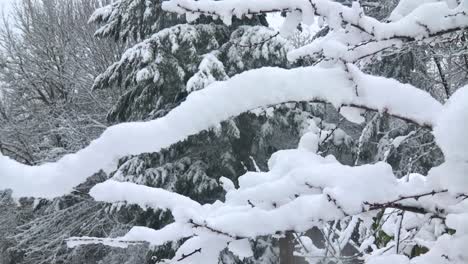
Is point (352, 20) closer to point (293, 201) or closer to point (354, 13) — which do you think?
point (354, 13)

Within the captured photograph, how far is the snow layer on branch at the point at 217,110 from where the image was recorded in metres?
1.01

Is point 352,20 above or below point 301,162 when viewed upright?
above

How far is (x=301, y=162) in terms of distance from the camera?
1164 mm

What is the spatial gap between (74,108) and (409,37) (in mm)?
11458

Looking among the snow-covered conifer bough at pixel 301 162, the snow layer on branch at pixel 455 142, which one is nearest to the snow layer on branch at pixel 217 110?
the snow-covered conifer bough at pixel 301 162

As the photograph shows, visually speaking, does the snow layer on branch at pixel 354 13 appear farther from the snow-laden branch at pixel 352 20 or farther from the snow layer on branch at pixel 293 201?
the snow layer on branch at pixel 293 201

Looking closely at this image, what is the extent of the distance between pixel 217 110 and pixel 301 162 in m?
0.23

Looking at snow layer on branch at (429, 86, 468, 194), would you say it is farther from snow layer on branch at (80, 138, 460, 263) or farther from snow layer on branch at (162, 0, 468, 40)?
snow layer on branch at (162, 0, 468, 40)

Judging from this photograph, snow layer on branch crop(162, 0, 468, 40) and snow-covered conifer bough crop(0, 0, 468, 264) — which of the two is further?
snow layer on branch crop(162, 0, 468, 40)

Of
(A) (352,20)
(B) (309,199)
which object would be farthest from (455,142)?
(A) (352,20)

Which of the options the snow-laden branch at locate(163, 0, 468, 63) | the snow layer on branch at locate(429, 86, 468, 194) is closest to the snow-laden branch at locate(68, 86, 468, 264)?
the snow layer on branch at locate(429, 86, 468, 194)

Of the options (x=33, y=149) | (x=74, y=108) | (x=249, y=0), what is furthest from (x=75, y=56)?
(x=249, y=0)

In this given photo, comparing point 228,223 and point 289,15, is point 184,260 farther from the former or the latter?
point 289,15

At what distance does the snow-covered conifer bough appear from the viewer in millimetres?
1006
